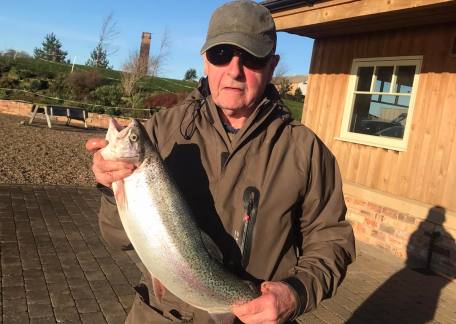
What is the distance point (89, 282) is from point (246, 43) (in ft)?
13.1

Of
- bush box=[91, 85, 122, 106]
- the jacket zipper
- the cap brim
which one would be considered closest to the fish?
the jacket zipper

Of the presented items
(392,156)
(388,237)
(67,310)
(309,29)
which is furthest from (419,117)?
(67,310)

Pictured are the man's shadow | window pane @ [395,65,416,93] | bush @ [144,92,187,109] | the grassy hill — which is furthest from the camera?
bush @ [144,92,187,109]

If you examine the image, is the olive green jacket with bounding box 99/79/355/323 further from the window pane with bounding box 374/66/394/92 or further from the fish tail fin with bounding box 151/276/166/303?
the window pane with bounding box 374/66/394/92

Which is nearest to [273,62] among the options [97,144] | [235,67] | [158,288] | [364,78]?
[235,67]

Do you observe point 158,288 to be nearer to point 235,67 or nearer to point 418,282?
point 235,67

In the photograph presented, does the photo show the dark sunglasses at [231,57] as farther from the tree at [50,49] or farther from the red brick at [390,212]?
the tree at [50,49]

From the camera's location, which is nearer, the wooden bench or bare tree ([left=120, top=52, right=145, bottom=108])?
the wooden bench

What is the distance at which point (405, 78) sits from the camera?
8281mm

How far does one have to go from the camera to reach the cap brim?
2.25 m

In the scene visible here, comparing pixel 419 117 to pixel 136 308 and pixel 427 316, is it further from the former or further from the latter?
pixel 136 308

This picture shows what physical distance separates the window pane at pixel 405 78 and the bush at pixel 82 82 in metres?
25.8

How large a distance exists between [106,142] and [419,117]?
6851 mm

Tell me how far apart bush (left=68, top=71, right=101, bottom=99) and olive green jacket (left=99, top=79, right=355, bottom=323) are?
3013 centimetres
